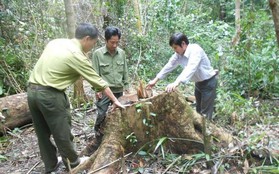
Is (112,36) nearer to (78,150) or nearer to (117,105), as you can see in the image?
(117,105)

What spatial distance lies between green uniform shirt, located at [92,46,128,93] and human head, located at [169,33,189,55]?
2.64ft

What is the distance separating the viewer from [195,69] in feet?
14.7

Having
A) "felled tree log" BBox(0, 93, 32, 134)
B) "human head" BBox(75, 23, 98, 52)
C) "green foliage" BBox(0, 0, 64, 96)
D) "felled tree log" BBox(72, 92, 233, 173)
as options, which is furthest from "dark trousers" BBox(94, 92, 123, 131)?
"green foliage" BBox(0, 0, 64, 96)

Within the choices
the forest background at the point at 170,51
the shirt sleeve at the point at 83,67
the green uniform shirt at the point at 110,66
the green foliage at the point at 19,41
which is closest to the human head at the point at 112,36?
the green uniform shirt at the point at 110,66

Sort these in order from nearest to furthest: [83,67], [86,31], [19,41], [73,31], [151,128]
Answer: [83,67] < [86,31] < [151,128] < [73,31] < [19,41]

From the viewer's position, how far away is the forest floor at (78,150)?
3.79 m

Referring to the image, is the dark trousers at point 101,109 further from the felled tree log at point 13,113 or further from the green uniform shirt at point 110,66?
the felled tree log at point 13,113

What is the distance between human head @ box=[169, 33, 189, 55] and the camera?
4.55m

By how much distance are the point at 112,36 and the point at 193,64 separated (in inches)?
46.6

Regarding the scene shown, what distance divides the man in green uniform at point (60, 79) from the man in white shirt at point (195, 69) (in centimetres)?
109

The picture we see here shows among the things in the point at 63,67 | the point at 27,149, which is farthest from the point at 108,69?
the point at 27,149

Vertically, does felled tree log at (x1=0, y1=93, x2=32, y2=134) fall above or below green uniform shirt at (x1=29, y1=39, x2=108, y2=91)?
below

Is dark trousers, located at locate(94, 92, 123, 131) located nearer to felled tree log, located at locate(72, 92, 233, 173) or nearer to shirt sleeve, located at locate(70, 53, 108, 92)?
felled tree log, located at locate(72, 92, 233, 173)

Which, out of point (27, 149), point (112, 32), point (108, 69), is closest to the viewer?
point (112, 32)
